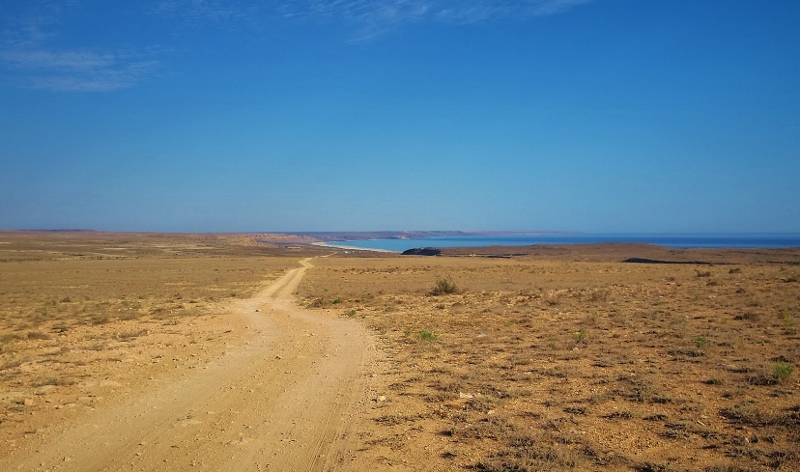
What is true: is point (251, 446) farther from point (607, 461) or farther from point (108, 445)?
point (607, 461)

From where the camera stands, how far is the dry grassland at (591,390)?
21.9 feet

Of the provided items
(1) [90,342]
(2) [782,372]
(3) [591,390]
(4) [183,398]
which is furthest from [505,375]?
(1) [90,342]

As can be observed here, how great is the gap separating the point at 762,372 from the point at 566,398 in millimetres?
4173

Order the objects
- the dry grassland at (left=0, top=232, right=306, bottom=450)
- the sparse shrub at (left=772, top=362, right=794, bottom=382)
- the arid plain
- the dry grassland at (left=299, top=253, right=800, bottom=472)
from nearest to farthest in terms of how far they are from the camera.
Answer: the dry grassland at (left=299, top=253, right=800, bottom=472) → the arid plain → the dry grassland at (left=0, top=232, right=306, bottom=450) → the sparse shrub at (left=772, top=362, right=794, bottom=382)

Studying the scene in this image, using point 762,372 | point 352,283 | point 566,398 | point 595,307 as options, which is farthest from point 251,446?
point 352,283

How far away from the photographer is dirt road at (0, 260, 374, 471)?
21.5ft

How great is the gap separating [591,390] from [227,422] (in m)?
6.42

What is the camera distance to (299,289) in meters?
37.0

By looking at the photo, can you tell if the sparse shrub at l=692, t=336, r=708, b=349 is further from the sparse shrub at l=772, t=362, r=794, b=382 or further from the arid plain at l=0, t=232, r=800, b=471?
the sparse shrub at l=772, t=362, r=794, b=382

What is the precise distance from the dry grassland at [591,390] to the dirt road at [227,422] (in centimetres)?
76

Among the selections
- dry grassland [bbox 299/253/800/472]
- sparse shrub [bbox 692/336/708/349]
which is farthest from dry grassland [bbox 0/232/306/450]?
sparse shrub [bbox 692/336/708/349]

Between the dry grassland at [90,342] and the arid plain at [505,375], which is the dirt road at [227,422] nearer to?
the arid plain at [505,375]

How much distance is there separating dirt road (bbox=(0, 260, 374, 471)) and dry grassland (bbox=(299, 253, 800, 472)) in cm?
76

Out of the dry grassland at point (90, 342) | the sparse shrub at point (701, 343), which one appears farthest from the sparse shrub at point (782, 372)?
the dry grassland at point (90, 342)
